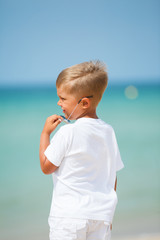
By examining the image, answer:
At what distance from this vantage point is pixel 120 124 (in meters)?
6.20

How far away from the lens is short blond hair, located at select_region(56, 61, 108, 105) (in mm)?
1043

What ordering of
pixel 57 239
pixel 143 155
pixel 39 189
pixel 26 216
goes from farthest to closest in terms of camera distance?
pixel 143 155 → pixel 39 189 → pixel 26 216 → pixel 57 239

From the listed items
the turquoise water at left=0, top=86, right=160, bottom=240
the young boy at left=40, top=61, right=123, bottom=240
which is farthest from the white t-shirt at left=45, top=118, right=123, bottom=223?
the turquoise water at left=0, top=86, right=160, bottom=240

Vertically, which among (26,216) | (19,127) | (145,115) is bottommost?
(26,216)

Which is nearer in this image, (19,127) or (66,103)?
(66,103)

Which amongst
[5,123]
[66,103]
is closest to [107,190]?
[66,103]

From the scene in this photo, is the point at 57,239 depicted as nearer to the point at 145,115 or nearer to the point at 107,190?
the point at 107,190

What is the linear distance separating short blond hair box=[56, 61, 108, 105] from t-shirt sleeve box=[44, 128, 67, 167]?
0.14 metres

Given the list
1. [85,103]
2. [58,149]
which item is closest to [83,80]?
[85,103]

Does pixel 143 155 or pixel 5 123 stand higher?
pixel 5 123

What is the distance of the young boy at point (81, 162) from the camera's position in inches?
39.1

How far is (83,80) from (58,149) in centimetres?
21

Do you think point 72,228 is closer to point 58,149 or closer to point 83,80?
point 58,149

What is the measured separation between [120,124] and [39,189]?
11.1 ft
